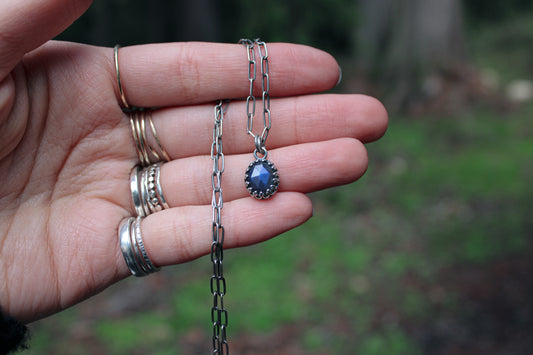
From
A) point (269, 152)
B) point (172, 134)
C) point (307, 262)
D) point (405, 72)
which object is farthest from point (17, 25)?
point (405, 72)

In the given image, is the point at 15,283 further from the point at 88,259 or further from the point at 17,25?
the point at 17,25

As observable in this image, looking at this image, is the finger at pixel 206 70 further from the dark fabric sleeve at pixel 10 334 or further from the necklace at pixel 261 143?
the dark fabric sleeve at pixel 10 334

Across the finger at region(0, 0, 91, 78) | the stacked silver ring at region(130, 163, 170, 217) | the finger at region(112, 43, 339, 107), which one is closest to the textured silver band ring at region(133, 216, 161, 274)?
the stacked silver ring at region(130, 163, 170, 217)

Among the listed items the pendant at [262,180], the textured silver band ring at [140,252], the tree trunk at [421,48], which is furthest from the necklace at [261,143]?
the tree trunk at [421,48]

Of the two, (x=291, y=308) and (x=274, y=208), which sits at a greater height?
(x=274, y=208)

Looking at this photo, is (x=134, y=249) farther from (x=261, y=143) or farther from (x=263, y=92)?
(x=263, y=92)

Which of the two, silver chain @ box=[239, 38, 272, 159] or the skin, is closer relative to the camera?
the skin

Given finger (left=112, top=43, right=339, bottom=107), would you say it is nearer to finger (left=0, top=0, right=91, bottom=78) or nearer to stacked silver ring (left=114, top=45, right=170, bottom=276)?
stacked silver ring (left=114, top=45, right=170, bottom=276)
